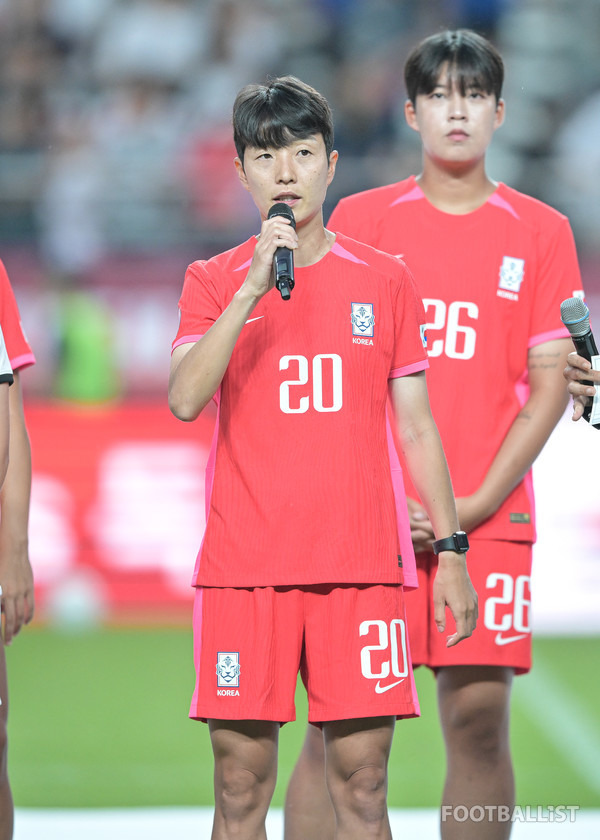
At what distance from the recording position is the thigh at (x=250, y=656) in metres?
2.87

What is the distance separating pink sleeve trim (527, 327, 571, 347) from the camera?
3.55m

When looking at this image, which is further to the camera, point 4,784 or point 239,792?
point 4,784

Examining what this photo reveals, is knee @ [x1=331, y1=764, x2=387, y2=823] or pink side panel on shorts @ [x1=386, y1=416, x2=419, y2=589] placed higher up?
pink side panel on shorts @ [x1=386, y1=416, x2=419, y2=589]

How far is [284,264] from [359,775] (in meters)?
1.10

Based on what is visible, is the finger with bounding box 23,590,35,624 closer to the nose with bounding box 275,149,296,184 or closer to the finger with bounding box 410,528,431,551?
the finger with bounding box 410,528,431,551

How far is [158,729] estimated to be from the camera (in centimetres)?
577

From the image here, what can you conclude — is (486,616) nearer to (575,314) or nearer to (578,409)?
(578,409)

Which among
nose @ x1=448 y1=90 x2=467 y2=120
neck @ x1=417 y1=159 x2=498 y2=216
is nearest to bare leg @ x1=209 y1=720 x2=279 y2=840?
neck @ x1=417 y1=159 x2=498 y2=216

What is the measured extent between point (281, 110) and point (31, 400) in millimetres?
5760

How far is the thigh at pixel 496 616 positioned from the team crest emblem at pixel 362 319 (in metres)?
0.80

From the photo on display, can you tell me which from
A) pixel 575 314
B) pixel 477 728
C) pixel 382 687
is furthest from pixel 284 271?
pixel 477 728

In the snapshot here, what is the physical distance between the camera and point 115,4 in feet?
37.3

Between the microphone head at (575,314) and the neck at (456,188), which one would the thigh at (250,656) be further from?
the neck at (456,188)

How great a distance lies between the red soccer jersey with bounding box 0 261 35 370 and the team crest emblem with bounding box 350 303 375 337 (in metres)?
0.88
